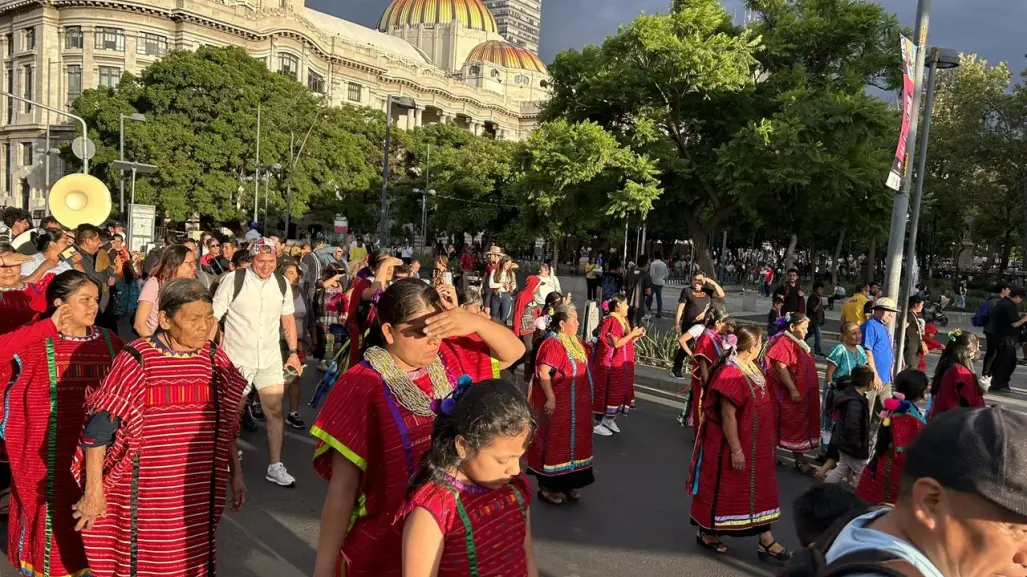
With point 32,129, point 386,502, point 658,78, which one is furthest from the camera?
point 32,129

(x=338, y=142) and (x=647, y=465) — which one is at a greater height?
(x=338, y=142)

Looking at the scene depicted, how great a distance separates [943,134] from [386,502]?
3332cm

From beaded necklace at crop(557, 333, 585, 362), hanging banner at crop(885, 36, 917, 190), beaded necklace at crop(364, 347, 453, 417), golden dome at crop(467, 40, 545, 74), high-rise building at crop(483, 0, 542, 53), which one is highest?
high-rise building at crop(483, 0, 542, 53)

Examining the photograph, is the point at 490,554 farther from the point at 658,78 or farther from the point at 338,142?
the point at 338,142

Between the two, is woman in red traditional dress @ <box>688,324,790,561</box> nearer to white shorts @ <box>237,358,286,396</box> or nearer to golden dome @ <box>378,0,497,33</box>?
white shorts @ <box>237,358,286,396</box>

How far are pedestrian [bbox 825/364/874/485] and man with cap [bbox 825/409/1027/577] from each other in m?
4.69

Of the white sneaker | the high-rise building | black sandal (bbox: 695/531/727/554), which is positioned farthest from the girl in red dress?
the high-rise building

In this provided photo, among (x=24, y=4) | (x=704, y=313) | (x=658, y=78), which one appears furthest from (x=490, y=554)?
(x=24, y=4)

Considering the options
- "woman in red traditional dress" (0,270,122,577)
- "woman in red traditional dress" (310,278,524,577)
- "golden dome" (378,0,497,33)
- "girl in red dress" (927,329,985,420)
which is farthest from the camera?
"golden dome" (378,0,497,33)

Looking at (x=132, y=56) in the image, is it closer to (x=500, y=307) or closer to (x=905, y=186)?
(x=500, y=307)

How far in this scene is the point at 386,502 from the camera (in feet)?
7.54

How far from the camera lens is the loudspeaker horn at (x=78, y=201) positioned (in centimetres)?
1096

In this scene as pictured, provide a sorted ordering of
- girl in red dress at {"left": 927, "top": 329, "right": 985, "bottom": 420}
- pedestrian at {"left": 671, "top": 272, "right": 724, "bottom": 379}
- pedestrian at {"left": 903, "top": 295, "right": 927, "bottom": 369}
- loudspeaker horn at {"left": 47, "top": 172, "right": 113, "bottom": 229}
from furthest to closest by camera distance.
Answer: loudspeaker horn at {"left": 47, "top": 172, "right": 113, "bottom": 229} → pedestrian at {"left": 671, "top": 272, "right": 724, "bottom": 379} → pedestrian at {"left": 903, "top": 295, "right": 927, "bottom": 369} → girl in red dress at {"left": 927, "top": 329, "right": 985, "bottom": 420}

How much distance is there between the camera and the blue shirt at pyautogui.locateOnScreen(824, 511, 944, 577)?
1170mm
